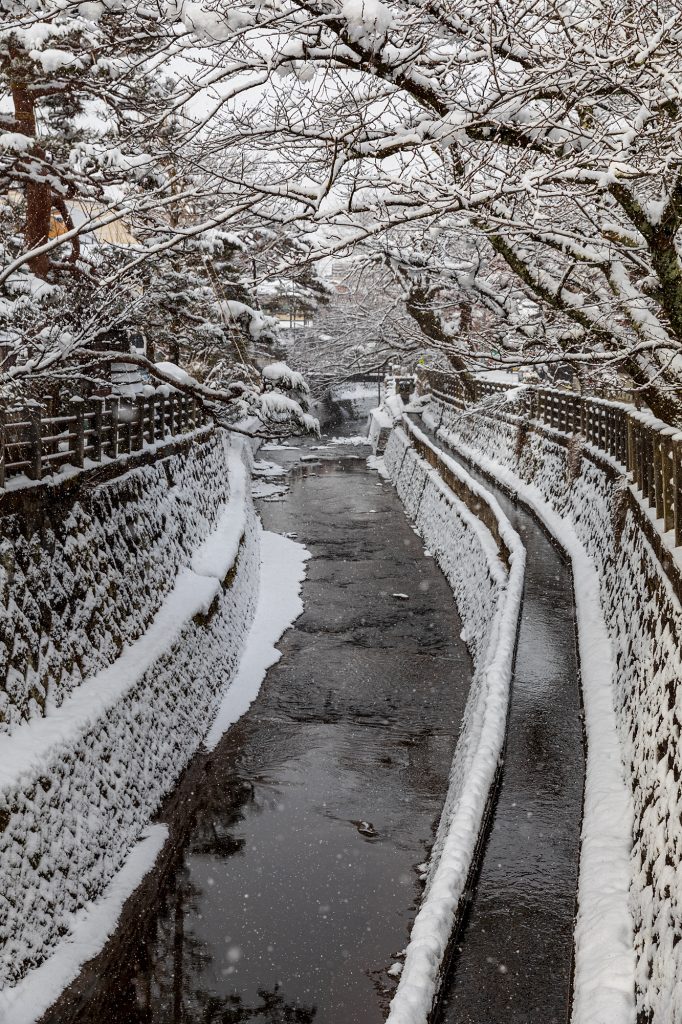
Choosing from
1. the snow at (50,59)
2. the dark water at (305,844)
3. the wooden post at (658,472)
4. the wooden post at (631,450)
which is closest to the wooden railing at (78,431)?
the snow at (50,59)

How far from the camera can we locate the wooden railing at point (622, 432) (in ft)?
27.4

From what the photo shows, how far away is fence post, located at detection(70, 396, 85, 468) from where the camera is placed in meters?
12.1

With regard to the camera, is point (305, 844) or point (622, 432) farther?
point (622, 432)

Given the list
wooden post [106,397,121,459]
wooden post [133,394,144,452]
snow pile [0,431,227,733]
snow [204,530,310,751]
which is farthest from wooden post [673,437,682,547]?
wooden post [133,394,144,452]

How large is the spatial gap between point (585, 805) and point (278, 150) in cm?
672

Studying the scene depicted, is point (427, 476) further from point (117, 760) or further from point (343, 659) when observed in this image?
point (117, 760)

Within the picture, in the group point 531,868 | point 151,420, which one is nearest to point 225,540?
point 151,420

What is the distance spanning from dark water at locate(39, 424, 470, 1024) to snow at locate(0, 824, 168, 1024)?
0.48 feet

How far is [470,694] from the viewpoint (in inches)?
532

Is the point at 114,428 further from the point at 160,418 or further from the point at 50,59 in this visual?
the point at 50,59

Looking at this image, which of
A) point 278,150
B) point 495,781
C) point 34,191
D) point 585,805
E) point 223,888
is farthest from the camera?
point 34,191

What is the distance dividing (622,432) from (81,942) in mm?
11372

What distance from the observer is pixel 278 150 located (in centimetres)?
687

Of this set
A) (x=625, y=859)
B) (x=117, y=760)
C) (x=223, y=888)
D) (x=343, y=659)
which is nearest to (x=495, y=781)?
(x=625, y=859)
